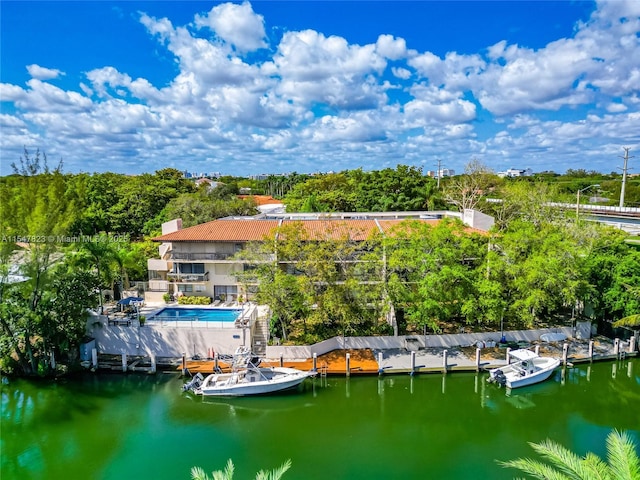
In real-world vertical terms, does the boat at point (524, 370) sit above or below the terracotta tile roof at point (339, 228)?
below


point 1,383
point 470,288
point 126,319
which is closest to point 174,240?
point 126,319

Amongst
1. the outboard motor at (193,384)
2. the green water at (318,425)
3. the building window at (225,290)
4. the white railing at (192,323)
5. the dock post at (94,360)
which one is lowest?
the green water at (318,425)

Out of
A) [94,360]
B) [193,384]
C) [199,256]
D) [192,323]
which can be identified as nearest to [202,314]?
[192,323]

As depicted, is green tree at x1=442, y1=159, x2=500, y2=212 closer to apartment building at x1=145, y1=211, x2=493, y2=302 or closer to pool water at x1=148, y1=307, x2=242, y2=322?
apartment building at x1=145, y1=211, x2=493, y2=302

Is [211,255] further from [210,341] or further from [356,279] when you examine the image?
[356,279]

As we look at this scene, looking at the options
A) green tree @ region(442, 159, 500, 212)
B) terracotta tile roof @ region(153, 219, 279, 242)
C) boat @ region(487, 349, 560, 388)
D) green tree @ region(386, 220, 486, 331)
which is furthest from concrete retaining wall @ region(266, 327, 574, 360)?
green tree @ region(442, 159, 500, 212)

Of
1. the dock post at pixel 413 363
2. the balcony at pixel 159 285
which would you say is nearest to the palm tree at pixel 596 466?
the dock post at pixel 413 363

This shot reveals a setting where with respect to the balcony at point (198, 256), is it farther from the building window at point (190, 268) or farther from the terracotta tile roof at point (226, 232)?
the terracotta tile roof at point (226, 232)

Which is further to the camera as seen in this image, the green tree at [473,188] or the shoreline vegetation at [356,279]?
the green tree at [473,188]

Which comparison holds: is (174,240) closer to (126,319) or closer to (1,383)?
(126,319)
